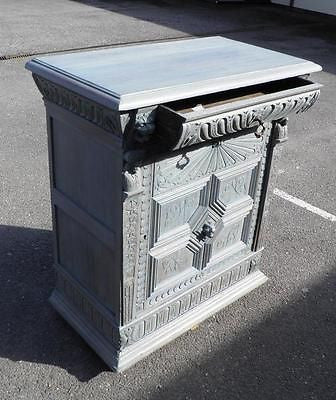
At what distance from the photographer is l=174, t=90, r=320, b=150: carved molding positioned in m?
2.05

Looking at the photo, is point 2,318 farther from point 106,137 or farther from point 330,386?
point 330,386

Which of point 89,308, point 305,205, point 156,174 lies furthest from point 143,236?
point 305,205

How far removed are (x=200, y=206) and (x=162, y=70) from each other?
706mm

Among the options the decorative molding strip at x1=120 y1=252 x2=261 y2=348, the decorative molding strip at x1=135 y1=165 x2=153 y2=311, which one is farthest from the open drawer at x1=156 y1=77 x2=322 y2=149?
the decorative molding strip at x1=120 y1=252 x2=261 y2=348

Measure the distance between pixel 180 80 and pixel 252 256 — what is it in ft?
4.48

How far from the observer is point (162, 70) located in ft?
7.62

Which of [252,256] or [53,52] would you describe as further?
[53,52]

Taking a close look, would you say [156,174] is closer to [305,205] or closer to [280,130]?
[280,130]

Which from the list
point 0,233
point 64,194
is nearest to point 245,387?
point 64,194

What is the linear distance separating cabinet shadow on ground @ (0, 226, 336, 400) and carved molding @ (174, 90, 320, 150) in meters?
1.19

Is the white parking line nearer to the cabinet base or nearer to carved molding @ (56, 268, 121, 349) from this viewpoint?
the cabinet base

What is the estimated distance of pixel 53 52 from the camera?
27.2 feet

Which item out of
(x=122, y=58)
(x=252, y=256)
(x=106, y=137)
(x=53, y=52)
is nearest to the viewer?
(x=106, y=137)

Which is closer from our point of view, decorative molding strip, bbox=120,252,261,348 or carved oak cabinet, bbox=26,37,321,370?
carved oak cabinet, bbox=26,37,321,370
